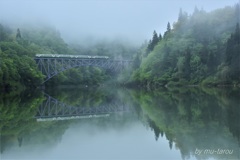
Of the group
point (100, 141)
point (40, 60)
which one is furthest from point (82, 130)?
point (40, 60)

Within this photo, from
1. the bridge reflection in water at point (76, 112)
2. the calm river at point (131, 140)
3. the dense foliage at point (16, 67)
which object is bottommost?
the calm river at point (131, 140)

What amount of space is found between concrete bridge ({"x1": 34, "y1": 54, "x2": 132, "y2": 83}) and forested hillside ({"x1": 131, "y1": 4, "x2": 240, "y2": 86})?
1055 centimetres

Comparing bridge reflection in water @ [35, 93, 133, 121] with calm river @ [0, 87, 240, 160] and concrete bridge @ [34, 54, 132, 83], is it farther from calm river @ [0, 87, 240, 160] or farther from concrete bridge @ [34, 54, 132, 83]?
concrete bridge @ [34, 54, 132, 83]

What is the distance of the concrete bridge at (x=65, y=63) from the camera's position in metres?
80.2

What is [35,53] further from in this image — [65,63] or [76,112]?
[76,112]

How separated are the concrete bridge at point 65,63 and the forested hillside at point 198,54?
34.6 feet

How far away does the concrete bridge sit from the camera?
80162 millimetres

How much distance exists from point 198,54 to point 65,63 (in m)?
31.4

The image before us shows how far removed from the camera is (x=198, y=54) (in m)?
75.1

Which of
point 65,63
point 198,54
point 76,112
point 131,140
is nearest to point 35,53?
point 65,63

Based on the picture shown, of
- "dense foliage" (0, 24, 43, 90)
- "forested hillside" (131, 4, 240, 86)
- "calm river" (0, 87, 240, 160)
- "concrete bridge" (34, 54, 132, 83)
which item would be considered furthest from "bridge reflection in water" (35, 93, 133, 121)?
"concrete bridge" (34, 54, 132, 83)

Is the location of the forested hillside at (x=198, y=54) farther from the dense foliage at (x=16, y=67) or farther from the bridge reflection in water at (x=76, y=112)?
the bridge reflection in water at (x=76, y=112)

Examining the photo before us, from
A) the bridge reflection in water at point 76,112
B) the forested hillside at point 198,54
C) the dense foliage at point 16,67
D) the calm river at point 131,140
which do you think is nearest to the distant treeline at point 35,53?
the dense foliage at point 16,67

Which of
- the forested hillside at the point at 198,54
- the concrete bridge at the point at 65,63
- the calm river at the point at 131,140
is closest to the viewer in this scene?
the calm river at the point at 131,140
